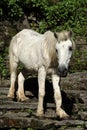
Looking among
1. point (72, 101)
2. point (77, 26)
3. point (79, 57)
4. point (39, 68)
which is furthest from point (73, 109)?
point (77, 26)

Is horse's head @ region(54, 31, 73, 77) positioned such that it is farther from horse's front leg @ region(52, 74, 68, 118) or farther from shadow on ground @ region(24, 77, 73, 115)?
shadow on ground @ region(24, 77, 73, 115)

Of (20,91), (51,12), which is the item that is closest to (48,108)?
(20,91)

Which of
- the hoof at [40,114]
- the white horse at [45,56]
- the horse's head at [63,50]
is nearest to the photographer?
the horse's head at [63,50]

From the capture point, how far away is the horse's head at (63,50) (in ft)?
29.3

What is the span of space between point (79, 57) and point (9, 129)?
6.96m

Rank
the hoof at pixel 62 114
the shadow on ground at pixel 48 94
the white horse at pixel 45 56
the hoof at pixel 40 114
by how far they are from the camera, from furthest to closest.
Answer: the shadow on ground at pixel 48 94
the hoof at pixel 40 114
the hoof at pixel 62 114
the white horse at pixel 45 56

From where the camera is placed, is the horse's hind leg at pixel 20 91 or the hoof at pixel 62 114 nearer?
the hoof at pixel 62 114

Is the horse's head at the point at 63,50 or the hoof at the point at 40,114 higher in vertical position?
the horse's head at the point at 63,50

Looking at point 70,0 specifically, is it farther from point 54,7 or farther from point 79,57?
point 79,57

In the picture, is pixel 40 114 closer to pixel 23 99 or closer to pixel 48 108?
pixel 48 108

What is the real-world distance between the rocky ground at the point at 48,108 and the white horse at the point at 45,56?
33 centimetres

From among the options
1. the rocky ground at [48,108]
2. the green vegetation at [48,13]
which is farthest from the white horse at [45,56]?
the green vegetation at [48,13]

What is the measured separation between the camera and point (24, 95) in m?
11.1

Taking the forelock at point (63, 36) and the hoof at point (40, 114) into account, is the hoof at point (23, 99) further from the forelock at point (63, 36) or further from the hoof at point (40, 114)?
the forelock at point (63, 36)
